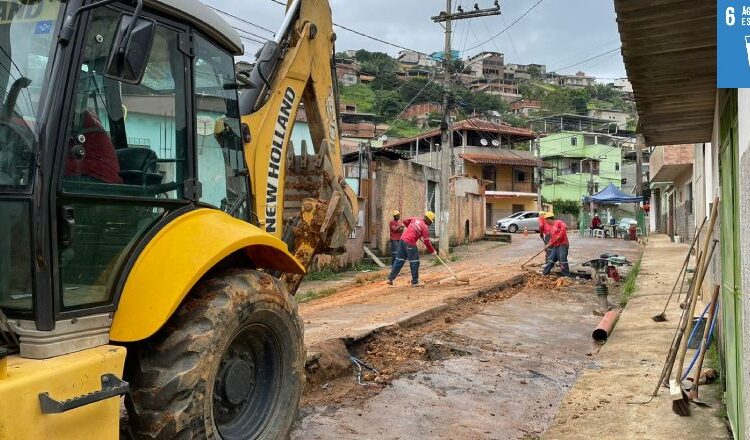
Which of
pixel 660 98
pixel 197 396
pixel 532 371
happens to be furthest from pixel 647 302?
pixel 197 396

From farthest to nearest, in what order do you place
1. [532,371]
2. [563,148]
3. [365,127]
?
[563,148] → [365,127] → [532,371]

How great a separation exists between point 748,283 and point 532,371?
4.67 metres

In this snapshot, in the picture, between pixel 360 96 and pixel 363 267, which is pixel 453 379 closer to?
pixel 363 267

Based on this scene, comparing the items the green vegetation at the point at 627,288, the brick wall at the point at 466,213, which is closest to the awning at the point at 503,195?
the brick wall at the point at 466,213

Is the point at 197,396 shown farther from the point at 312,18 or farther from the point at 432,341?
the point at 432,341

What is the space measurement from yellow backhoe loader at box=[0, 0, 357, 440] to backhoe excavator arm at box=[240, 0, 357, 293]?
46 cm

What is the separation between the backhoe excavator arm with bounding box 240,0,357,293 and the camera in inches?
194

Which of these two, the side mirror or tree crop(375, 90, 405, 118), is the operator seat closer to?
the side mirror

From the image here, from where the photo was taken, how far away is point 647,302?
11078 millimetres

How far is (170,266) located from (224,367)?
0.73 meters

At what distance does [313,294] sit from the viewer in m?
13.7

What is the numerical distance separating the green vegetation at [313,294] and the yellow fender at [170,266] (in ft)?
30.1

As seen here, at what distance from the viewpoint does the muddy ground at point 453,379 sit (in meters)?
5.31

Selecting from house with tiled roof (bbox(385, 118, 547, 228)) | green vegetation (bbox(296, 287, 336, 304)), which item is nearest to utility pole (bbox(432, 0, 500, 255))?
green vegetation (bbox(296, 287, 336, 304))
